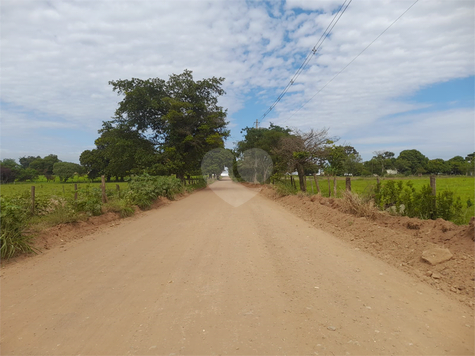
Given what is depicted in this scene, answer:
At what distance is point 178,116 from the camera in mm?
28172

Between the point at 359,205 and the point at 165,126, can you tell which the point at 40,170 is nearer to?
the point at 165,126

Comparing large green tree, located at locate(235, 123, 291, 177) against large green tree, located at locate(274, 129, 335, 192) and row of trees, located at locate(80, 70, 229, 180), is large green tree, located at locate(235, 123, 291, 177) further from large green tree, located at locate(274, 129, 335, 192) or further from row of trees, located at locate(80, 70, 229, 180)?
large green tree, located at locate(274, 129, 335, 192)

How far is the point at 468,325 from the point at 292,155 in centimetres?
1651

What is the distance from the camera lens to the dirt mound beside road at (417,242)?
15.2 ft

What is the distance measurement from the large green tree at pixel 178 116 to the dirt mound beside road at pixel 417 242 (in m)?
21.2

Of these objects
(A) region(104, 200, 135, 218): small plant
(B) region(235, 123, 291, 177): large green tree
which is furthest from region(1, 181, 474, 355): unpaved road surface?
(B) region(235, 123, 291, 177): large green tree

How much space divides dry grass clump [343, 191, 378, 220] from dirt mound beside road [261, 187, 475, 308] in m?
0.18

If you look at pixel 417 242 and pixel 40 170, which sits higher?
pixel 40 170

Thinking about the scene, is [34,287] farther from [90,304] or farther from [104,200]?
[104,200]

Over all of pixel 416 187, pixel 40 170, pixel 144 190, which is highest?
pixel 40 170

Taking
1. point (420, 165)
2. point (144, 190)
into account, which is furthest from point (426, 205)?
point (420, 165)

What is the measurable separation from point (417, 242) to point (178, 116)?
24800 millimetres

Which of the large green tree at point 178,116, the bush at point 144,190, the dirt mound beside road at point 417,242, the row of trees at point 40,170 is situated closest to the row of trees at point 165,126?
the large green tree at point 178,116

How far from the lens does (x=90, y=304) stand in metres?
4.03
